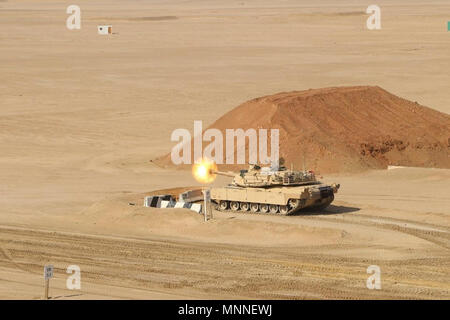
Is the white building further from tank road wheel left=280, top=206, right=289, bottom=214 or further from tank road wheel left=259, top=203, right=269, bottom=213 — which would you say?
tank road wheel left=280, top=206, right=289, bottom=214

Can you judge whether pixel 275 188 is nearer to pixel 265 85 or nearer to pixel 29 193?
pixel 29 193

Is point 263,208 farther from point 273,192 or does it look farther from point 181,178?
point 181,178

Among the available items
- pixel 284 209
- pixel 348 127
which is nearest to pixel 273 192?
pixel 284 209

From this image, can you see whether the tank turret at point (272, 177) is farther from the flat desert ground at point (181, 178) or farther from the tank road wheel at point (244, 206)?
the flat desert ground at point (181, 178)

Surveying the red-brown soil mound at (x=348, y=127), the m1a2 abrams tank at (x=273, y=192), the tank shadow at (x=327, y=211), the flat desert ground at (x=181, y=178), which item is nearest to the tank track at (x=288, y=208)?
the m1a2 abrams tank at (x=273, y=192)

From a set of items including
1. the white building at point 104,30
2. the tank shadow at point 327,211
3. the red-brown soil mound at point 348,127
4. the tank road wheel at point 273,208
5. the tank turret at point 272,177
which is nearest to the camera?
the tank turret at point 272,177

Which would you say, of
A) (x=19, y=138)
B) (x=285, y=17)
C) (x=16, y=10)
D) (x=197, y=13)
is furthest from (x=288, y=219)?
(x=16, y=10)

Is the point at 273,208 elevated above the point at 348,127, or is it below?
below
